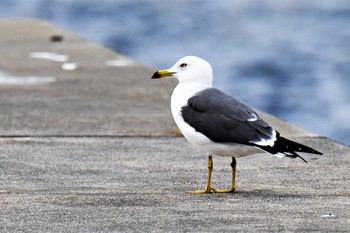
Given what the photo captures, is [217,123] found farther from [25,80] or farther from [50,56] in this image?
[50,56]

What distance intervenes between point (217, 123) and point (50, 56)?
7587mm

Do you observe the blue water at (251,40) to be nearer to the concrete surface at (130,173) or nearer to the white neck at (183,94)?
the concrete surface at (130,173)

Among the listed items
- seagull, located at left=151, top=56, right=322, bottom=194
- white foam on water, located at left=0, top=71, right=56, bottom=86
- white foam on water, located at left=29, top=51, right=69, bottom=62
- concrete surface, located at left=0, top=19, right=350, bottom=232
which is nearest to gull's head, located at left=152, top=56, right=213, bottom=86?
seagull, located at left=151, top=56, right=322, bottom=194

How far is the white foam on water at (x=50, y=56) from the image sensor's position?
44.7 ft

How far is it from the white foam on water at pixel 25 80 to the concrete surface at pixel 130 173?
8 cm

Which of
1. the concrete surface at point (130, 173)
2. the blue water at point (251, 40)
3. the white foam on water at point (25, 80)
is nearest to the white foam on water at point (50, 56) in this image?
the white foam on water at point (25, 80)

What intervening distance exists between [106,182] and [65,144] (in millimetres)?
1478

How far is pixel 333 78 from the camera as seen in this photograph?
23.6m

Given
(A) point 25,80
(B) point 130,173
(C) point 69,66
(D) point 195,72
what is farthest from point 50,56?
(D) point 195,72

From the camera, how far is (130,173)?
748 centimetres

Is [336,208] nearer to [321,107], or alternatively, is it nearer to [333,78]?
[321,107]

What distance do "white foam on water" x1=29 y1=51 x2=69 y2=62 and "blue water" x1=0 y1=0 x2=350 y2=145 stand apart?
15.0 ft

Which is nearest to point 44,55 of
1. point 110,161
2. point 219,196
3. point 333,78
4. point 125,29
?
point 110,161

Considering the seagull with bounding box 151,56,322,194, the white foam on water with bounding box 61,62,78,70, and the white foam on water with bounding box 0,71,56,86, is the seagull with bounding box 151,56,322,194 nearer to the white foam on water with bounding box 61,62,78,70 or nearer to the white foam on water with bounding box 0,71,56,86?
the white foam on water with bounding box 0,71,56,86
